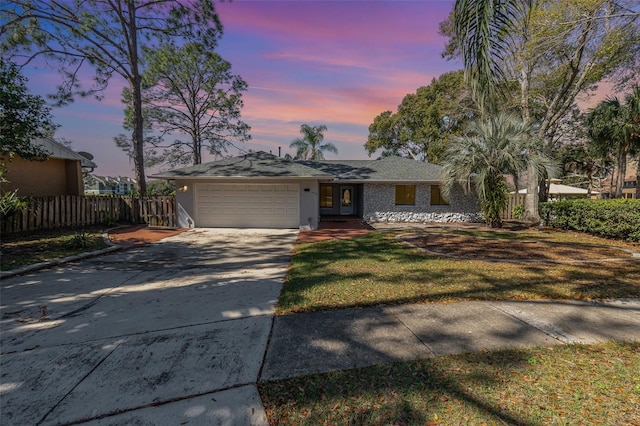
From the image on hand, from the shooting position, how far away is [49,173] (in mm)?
14672

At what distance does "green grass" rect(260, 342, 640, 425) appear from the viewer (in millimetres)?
2070

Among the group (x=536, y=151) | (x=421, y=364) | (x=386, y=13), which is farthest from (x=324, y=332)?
(x=536, y=151)

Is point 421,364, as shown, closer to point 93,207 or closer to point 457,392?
point 457,392

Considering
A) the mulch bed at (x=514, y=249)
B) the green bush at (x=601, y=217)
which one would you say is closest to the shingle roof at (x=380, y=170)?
the green bush at (x=601, y=217)

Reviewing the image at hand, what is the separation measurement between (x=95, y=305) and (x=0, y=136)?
857cm

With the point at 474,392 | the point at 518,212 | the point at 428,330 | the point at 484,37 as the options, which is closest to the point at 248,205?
the point at 428,330

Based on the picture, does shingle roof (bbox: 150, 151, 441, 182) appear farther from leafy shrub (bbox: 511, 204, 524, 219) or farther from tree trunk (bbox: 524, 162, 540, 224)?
leafy shrub (bbox: 511, 204, 524, 219)

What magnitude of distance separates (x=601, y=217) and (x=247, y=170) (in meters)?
13.6

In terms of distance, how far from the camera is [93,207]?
42.9 ft

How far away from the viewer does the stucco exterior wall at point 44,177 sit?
505 inches

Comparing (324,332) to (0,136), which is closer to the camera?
(324,332)

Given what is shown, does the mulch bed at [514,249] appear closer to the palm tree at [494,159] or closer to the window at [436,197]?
the palm tree at [494,159]

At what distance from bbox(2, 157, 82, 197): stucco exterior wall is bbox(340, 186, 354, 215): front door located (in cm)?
1490

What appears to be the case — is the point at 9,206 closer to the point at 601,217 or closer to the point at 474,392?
the point at 474,392
